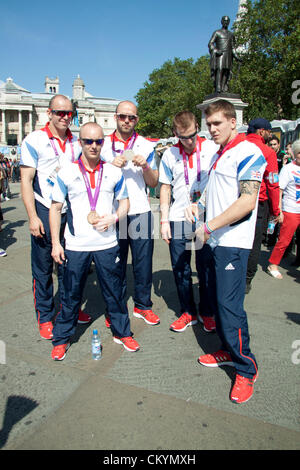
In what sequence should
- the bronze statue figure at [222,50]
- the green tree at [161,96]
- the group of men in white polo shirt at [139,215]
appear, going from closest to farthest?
1. the group of men in white polo shirt at [139,215]
2. the bronze statue figure at [222,50]
3. the green tree at [161,96]

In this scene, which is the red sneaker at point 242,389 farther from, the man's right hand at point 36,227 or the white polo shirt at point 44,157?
the white polo shirt at point 44,157

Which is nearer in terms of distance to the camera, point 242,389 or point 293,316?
point 242,389

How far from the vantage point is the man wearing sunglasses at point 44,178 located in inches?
128

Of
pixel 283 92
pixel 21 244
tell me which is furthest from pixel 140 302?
Result: pixel 283 92

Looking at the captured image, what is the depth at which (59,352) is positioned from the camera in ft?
10.2

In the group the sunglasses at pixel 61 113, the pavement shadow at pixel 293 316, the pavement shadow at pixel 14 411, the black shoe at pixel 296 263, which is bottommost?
the pavement shadow at pixel 14 411

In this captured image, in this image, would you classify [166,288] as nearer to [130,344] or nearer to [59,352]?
[130,344]

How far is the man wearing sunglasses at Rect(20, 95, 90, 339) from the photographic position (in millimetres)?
3254

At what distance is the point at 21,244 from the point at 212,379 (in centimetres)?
598

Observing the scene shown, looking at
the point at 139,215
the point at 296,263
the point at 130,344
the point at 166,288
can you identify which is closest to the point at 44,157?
the point at 139,215

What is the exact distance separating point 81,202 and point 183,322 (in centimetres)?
177

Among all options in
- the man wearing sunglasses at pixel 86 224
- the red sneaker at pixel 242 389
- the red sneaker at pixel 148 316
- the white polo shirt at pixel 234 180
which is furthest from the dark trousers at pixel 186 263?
the red sneaker at pixel 242 389

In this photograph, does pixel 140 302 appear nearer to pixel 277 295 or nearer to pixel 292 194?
pixel 277 295

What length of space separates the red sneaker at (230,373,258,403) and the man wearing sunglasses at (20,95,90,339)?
5.61 feet
